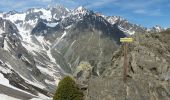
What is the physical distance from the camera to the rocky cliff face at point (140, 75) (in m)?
48.8

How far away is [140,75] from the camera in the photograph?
180ft

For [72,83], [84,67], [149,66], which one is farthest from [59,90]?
[84,67]

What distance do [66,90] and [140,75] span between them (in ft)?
32.1

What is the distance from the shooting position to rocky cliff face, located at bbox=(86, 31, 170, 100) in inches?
1922

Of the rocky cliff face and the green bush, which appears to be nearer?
the rocky cliff face

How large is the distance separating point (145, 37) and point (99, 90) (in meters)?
30.0

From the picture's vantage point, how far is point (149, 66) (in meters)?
64.1

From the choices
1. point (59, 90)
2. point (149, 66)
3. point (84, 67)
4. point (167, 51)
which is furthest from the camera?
point (84, 67)

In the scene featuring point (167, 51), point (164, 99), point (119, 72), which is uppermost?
point (167, 51)

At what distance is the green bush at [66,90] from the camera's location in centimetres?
5181

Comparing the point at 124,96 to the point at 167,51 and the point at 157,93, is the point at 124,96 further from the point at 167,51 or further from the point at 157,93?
the point at 167,51

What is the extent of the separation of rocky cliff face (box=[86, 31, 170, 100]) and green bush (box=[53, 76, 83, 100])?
3.12 m

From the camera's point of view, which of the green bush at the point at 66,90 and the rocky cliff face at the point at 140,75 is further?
the green bush at the point at 66,90

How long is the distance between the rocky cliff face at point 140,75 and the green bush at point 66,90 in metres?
3.12
